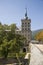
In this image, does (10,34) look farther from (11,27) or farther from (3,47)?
(3,47)

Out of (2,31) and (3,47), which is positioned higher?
(2,31)

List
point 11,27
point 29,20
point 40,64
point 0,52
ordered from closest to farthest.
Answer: point 40,64, point 0,52, point 11,27, point 29,20

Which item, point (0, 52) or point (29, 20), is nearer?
point (0, 52)

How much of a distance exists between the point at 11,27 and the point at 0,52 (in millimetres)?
4433

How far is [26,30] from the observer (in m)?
48.4

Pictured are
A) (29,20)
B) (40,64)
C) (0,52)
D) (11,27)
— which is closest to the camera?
(40,64)

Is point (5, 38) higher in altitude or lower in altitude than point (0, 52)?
higher

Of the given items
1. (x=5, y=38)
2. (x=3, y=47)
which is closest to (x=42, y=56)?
(x=3, y=47)

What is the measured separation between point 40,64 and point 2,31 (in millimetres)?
20433

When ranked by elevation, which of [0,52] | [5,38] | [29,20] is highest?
[29,20]

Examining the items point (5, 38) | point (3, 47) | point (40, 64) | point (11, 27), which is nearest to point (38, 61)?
point (40, 64)

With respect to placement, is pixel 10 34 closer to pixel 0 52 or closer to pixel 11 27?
pixel 11 27

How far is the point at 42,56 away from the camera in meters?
1.07

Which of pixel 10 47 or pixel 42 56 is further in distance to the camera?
pixel 10 47
